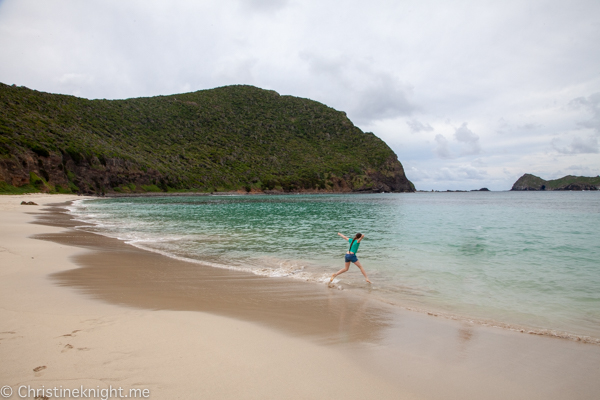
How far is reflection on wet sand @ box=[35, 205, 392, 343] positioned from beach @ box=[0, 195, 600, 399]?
40 mm

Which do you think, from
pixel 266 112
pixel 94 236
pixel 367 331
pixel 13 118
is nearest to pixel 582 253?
pixel 367 331

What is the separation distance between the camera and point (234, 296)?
722cm

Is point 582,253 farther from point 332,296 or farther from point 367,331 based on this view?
point 367,331

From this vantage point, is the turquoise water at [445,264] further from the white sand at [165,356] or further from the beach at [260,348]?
the white sand at [165,356]

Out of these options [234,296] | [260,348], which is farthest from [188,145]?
[260,348]

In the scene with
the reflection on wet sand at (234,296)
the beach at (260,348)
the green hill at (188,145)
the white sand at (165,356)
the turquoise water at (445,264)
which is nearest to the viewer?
the white sand at (165,356)

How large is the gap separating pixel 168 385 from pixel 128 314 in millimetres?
2653

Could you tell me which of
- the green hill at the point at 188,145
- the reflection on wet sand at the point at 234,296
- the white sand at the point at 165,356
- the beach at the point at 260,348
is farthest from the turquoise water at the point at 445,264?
the green hill at the point at 188,145

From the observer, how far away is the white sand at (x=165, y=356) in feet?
11.2

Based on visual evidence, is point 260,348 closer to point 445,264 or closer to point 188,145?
point 445,264

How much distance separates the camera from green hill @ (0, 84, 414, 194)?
65.5 metres

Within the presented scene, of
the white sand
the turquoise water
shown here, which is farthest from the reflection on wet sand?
the turquoise water

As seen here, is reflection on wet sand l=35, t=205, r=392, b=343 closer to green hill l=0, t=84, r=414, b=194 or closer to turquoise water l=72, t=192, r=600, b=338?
turquoise water l=72, t=192, r=600, b=338

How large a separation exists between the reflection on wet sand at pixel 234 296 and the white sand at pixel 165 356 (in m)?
0.53
